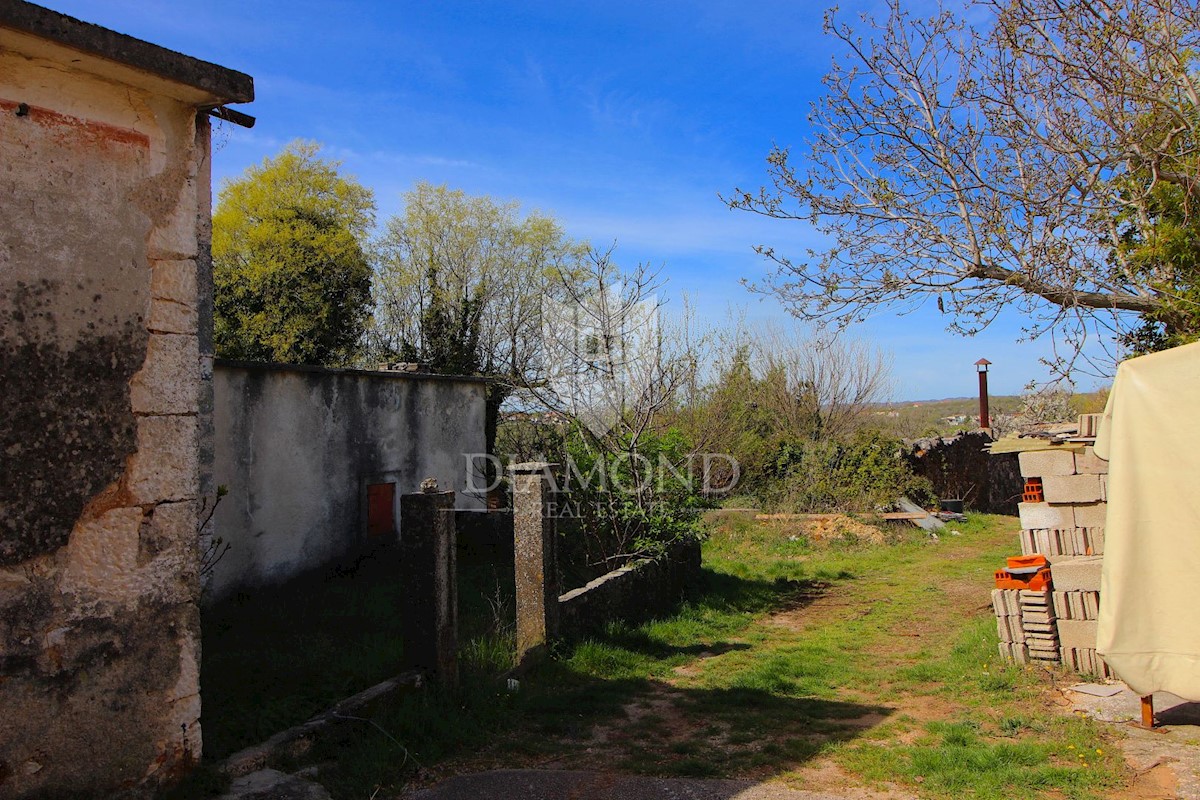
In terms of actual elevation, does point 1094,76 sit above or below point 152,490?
above

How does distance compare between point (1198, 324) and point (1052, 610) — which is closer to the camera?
point (1052, 610)

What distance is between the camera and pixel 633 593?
910 cm

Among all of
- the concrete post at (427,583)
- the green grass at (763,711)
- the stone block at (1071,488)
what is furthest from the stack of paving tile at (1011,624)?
the concrete post at (427,583)

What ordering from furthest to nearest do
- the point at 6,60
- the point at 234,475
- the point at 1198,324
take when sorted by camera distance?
the point at 234,475
the point at 1198,324
the point at 6,60

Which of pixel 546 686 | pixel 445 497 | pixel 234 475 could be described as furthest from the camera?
pixel 234 475

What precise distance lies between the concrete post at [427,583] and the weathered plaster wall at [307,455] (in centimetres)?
449

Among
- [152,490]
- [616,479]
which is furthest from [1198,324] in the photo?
[152,490]

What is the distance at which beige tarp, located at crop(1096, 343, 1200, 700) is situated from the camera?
3932mm

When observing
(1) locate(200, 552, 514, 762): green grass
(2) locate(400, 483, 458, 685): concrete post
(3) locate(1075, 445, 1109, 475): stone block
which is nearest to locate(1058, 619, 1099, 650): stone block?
(3) locate(1075, 445, 1109, 475): stone block

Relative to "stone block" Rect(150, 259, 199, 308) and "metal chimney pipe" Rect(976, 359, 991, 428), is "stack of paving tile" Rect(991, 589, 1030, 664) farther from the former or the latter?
"metal chimney pipe" Rect(976, 359, 991, 428)

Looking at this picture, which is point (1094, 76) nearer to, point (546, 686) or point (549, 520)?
point (549, 520)

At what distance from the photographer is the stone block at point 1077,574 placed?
645 centimetres

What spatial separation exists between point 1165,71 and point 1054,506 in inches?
153

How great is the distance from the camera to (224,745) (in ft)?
15.4
